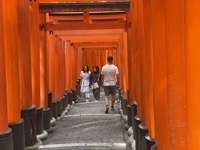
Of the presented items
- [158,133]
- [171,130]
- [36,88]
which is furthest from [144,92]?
[36,88]

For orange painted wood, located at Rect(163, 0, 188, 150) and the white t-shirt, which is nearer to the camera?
orange painted wood, located at Rect(163, 0, 188, 150)

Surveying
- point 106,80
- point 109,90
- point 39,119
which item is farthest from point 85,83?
point 39,119

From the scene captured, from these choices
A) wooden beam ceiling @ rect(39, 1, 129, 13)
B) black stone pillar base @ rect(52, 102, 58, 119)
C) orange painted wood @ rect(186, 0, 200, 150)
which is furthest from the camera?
black stone pillar base @ rect(52, 102, 58, 119)

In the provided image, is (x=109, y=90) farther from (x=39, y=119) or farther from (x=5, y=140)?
(x=5, y=140)

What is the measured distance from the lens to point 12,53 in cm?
609

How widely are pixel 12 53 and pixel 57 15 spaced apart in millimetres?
6008

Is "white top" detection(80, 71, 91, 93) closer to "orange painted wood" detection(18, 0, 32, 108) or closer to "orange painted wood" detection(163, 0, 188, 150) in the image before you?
"orange painted wood" detection(18, 0, 32, 108)

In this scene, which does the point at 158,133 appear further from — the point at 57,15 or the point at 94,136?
the point at 57,15

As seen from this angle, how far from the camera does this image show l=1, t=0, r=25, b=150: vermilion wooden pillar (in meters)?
5.91

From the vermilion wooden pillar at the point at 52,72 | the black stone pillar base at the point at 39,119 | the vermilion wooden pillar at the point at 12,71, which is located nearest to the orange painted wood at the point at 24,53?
the vermilion wooden pillar at the point at 12,71

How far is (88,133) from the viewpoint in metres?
9.53

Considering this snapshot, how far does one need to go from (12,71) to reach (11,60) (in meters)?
0.18

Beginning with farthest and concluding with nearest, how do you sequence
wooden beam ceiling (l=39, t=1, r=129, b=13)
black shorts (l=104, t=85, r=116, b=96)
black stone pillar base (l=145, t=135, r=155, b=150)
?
1. black shorts (l=104, t=85, r=116, b=96)
2. wooden beam ceiling (l=39, t=1, r=129, b=13)
3. black stone pillar base (l=145, t=135, r=155, b=150)

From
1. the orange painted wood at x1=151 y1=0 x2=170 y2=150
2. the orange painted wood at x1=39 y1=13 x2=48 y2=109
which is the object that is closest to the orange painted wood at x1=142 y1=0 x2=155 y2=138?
the orange painted wood at x1=151 y1=0 x2=170 y2=150
